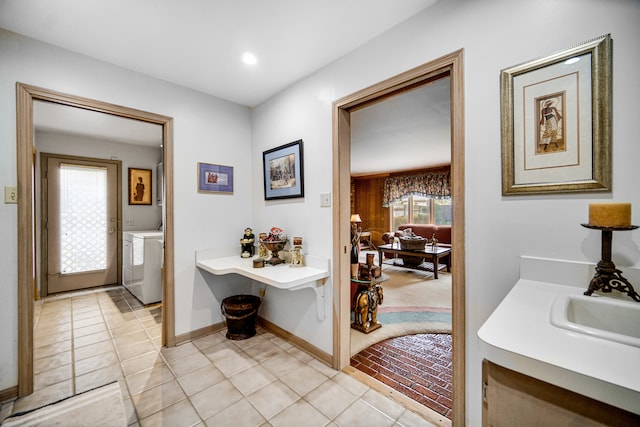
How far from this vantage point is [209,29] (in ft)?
5.55

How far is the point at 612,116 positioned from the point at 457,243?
765mm

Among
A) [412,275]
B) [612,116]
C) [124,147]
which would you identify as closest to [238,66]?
[612,116]

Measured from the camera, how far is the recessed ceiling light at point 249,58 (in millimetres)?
→ 1959

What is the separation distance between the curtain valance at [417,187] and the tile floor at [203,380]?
588cm

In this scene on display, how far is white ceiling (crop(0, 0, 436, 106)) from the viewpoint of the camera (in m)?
1.50

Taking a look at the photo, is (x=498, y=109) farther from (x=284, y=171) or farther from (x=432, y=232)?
(x=432, y=232)

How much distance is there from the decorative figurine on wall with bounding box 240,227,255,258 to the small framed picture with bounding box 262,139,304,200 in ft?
1.34

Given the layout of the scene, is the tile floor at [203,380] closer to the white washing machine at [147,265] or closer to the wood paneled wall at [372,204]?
the white washing machine at [147,265]

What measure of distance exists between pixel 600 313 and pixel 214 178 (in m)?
2.74

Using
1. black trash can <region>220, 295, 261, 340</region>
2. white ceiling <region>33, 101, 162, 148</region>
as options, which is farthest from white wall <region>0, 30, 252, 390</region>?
white ceiling <region>33, 101, 162, 148</region>

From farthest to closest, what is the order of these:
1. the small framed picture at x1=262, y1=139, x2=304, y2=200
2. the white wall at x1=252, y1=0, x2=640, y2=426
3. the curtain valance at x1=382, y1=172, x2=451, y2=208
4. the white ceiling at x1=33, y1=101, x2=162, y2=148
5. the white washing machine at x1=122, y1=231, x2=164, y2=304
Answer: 1. the curtain valance at x1=382, y1=172, x2=451, y2=208
2. the white washing machine at x1=122, y1=231, x2=164, y2=304
3. the white ceiling at x1=33, y1=101, x2=162, y2=148
4. the small framed picture at x1=262, y1=139, x2=304, y2=200
5. the white wall at x1=252, y1=0, x2=640, y2=426

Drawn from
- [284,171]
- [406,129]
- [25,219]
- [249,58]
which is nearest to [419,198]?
[406,129]

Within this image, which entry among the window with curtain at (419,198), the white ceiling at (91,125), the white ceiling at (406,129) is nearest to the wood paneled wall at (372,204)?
the window with curtain at (419,198)

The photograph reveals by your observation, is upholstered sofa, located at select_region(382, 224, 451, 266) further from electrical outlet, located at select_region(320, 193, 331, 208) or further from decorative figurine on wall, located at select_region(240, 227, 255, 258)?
electrical outlet, located at select_region(320, 193, 331, 208)
